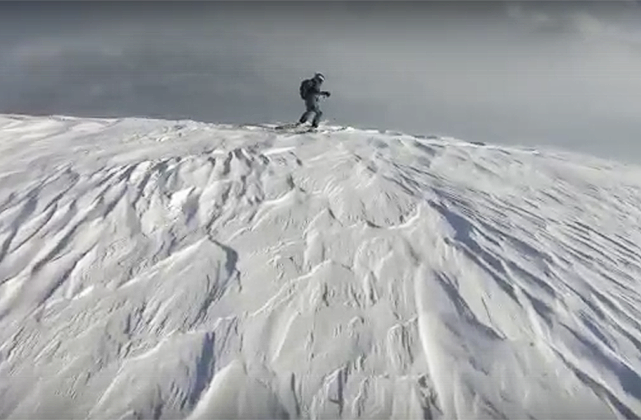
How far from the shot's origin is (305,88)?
18.5 meters

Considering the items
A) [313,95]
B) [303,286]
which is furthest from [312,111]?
[303,286]

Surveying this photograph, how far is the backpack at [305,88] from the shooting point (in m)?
18.3

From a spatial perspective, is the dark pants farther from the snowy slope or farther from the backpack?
the snowy slope

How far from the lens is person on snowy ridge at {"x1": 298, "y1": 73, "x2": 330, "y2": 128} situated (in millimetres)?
18219

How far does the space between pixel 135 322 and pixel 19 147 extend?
264 inches

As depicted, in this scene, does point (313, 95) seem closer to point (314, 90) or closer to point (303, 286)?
point (314, 90)

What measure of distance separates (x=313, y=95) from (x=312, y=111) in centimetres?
79

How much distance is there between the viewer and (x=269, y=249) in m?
13.3

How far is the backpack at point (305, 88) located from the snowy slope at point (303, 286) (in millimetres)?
1608

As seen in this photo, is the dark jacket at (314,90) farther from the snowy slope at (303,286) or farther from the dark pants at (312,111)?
the snowy slope at (303,286)

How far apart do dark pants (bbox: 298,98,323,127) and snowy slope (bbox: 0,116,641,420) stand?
5.68 feet

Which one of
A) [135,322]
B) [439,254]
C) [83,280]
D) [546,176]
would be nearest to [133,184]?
[83,280]

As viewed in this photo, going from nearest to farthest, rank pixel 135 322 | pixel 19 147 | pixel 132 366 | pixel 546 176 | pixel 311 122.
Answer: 1. pixel 132 366
2. pixel 135 322
3. pixel 19 147
4. pixel 546 176
5. pixel 311 122

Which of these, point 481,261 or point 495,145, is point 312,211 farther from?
point 495,145
